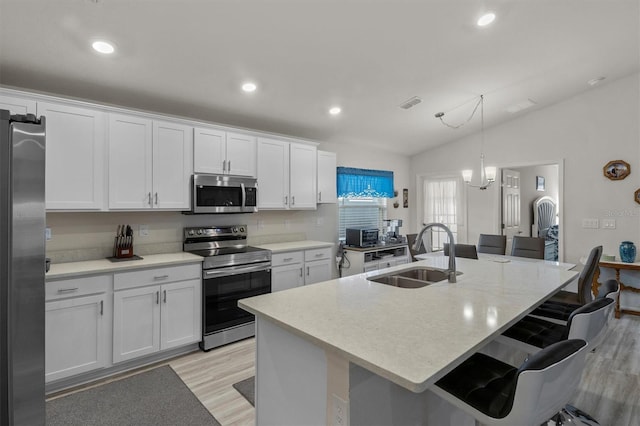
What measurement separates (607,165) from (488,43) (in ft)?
9.52

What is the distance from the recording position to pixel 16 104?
7.87 ft

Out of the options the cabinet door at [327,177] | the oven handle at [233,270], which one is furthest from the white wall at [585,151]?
the oven handle at [233,270]

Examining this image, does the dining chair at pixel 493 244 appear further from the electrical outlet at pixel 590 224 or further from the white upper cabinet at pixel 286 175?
the white upper cabinet at pixel 286 175

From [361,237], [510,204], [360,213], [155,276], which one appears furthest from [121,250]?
[510,204]

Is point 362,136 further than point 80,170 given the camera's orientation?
Yes

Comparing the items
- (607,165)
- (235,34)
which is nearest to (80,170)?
(235,34)

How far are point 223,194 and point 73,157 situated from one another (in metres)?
1.32

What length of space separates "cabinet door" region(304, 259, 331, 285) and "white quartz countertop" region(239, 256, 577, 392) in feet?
5.84

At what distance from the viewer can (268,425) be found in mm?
1656

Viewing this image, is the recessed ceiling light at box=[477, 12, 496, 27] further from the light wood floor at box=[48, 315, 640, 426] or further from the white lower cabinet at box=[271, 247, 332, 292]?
the light wood floor at box=[48, 315, 640, 426]

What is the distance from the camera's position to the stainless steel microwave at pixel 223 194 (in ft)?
10.9

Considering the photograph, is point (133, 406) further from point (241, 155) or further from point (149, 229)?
point (241, 155)

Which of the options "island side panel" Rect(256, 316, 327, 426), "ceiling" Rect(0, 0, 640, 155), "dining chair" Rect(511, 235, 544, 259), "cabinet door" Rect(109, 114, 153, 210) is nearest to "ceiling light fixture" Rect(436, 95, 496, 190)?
"ceiling" Rect(0, 0, 640, 155)

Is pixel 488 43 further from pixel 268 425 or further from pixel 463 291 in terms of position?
pixel 268 425
